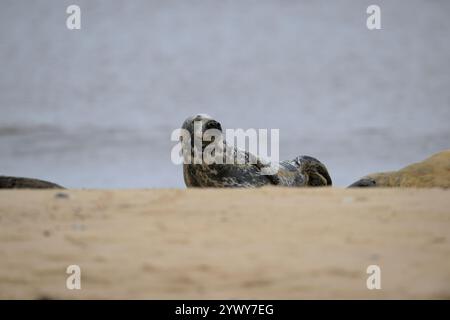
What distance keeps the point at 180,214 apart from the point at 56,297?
5.18 ft

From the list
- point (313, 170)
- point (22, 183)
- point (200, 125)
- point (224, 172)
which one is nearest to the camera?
point (22, 183)

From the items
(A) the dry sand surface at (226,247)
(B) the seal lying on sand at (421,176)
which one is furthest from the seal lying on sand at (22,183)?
(B) the seal lying on sand at (421,176)

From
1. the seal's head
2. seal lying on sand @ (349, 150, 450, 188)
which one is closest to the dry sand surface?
the seal's head

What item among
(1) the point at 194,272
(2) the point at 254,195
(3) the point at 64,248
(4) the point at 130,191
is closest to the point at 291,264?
(1) the point at 194,272

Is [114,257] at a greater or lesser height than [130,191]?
lesser

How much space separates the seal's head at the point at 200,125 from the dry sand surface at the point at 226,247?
396 centimetres

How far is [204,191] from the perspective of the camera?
5.95 m

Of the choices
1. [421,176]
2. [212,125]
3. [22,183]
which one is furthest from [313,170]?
[22,183]

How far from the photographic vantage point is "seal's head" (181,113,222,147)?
9.26 m

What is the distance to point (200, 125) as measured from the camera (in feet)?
30.4

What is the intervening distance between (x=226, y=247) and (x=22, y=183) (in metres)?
5.56

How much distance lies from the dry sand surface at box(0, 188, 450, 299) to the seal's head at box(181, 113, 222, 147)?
13.0 feet

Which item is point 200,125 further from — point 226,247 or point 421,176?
point 226,247
